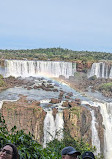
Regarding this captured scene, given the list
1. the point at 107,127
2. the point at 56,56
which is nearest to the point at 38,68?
the point at 56,56

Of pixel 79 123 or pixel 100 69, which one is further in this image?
pixel 100 69

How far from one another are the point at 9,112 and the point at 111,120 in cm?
950

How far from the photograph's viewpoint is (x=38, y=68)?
35500 mm

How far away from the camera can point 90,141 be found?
55.8 ft

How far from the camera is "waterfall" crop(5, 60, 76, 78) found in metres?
33.2

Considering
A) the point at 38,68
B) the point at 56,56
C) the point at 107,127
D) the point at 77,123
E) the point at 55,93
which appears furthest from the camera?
the point at 56,56

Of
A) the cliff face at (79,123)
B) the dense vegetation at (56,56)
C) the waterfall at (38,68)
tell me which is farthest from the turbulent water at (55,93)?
the dense vegetation at (56,56)

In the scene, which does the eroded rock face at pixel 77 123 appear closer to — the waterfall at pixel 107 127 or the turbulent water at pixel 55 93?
the turbulent water at pixel 55 93

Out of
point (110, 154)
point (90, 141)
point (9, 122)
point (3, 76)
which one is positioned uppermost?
point (3, 76)

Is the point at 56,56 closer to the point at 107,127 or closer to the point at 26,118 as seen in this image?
the point at 107,127

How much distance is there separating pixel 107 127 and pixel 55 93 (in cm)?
791

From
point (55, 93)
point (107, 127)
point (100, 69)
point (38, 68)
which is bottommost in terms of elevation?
point (107, 127)

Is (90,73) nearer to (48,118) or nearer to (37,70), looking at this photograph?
(37,70)

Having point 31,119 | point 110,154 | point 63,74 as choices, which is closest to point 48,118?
point 31,119
